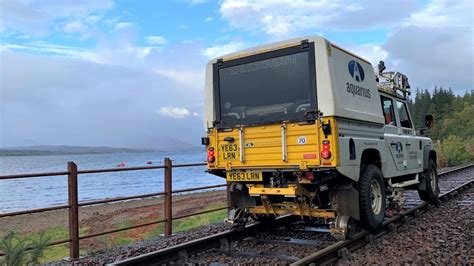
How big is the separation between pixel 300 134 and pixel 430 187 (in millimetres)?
5287

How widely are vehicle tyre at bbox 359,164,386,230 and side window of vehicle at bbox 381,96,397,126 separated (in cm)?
155

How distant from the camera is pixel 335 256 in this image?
19.5 feet

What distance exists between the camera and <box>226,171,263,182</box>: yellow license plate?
682 centimetres

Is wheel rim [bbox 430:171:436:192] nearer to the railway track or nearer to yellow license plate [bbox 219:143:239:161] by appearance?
the railway track

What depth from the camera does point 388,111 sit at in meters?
8.76

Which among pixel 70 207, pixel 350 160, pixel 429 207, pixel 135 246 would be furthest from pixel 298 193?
pixel 429 207

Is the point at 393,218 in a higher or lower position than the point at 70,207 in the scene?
lower

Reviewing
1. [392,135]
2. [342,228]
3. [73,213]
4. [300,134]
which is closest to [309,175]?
[300,134]

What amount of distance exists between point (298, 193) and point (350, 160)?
884 mm

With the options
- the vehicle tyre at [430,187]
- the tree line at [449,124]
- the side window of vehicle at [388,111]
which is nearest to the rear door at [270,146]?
the side window of vehicle at [388,111]

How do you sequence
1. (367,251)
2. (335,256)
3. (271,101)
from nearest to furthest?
(335,256)
(367,251)
(271,101)

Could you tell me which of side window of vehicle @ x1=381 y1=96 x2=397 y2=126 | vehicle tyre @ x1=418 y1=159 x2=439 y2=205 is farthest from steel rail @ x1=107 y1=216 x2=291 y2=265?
vehicle tyre @ x1=418 y1=159 x2=439 y2=205

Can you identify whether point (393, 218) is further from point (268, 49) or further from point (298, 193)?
point (268, 49)

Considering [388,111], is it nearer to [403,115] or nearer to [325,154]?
[403,115]
